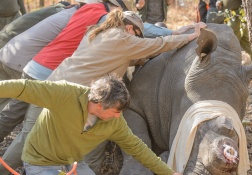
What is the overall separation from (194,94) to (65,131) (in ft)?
5.24

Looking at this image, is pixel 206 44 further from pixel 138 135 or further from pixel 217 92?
pixel 138 135

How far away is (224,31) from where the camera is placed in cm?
657

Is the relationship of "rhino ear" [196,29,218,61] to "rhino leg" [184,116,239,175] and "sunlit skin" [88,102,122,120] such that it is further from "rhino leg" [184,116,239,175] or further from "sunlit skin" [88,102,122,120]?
"sunlit skin" [88,102,122,120]

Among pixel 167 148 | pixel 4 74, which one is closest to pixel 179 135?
pixel 167 148

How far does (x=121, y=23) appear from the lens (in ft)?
19.6

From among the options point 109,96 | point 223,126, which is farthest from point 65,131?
point 223,126

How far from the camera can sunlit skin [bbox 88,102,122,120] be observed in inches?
180

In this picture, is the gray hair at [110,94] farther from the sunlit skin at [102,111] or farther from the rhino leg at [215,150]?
the rhino leg at [215,150]

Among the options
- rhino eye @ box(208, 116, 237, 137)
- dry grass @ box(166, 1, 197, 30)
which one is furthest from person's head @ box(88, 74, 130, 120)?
dry grass @ box(166, 1, 197, 30)

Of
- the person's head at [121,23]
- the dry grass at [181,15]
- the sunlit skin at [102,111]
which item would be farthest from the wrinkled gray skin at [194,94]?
the dry grass at [181,15]

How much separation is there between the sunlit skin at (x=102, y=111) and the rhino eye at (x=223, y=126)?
3.47ft

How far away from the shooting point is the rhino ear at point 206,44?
18.8 feet

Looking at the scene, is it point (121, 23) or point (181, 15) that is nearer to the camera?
point (121, 23)

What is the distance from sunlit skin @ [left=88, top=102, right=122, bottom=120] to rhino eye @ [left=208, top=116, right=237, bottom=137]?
1059 mm
